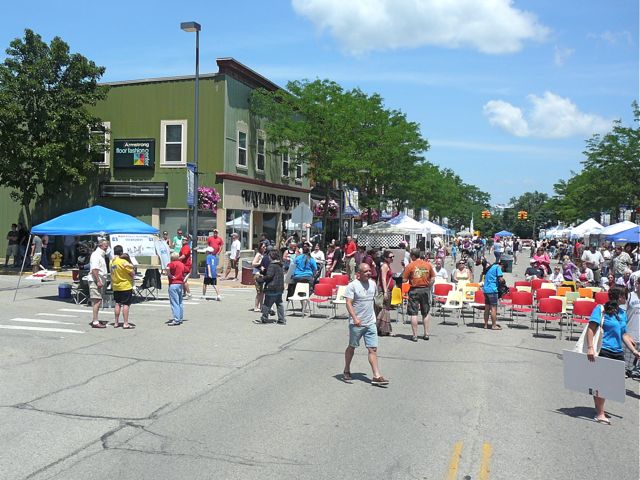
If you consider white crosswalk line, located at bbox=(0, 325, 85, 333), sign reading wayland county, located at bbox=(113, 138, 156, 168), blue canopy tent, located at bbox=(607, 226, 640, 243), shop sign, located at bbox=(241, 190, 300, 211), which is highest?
sign reading wayland county, located at bbox=(113, 138, 156, 168)

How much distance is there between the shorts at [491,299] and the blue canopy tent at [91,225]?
33.1ft

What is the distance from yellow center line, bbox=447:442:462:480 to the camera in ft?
18.1

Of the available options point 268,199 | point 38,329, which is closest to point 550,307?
point 38,329

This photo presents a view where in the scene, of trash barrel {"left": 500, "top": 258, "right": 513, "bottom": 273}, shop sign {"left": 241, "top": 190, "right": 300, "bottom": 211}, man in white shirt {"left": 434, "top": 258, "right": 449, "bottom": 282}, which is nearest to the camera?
man in white shirt {"left": 434, "top": 258, "right": 449, "bottom": 282}

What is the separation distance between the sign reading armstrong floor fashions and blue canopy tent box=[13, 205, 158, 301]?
10.7 meters

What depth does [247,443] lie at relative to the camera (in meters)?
6.29

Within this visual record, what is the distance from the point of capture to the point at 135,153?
97.0 ft

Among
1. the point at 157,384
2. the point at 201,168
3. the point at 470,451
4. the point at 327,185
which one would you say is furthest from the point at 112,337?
the point at 327,185

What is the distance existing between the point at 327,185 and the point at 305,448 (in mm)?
29127

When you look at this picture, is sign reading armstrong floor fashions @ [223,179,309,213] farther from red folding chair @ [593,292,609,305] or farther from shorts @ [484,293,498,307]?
red folding chair @ [593,292,609,305]

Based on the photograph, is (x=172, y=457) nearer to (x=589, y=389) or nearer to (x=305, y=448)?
(x=305, y=448)

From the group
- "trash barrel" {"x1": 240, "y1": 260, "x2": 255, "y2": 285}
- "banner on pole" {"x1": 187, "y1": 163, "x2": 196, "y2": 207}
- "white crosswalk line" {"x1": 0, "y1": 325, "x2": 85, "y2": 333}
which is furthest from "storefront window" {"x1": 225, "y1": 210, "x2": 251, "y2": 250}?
"white crosswalk line" {"x1": 0, "y1": 325, "x2": 85, "y2": 333}

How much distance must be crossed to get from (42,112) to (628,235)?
81.2 feet

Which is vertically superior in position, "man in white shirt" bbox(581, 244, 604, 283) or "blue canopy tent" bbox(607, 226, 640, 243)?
"blue canopy tent" bbox(607, 226, 640, 243)
